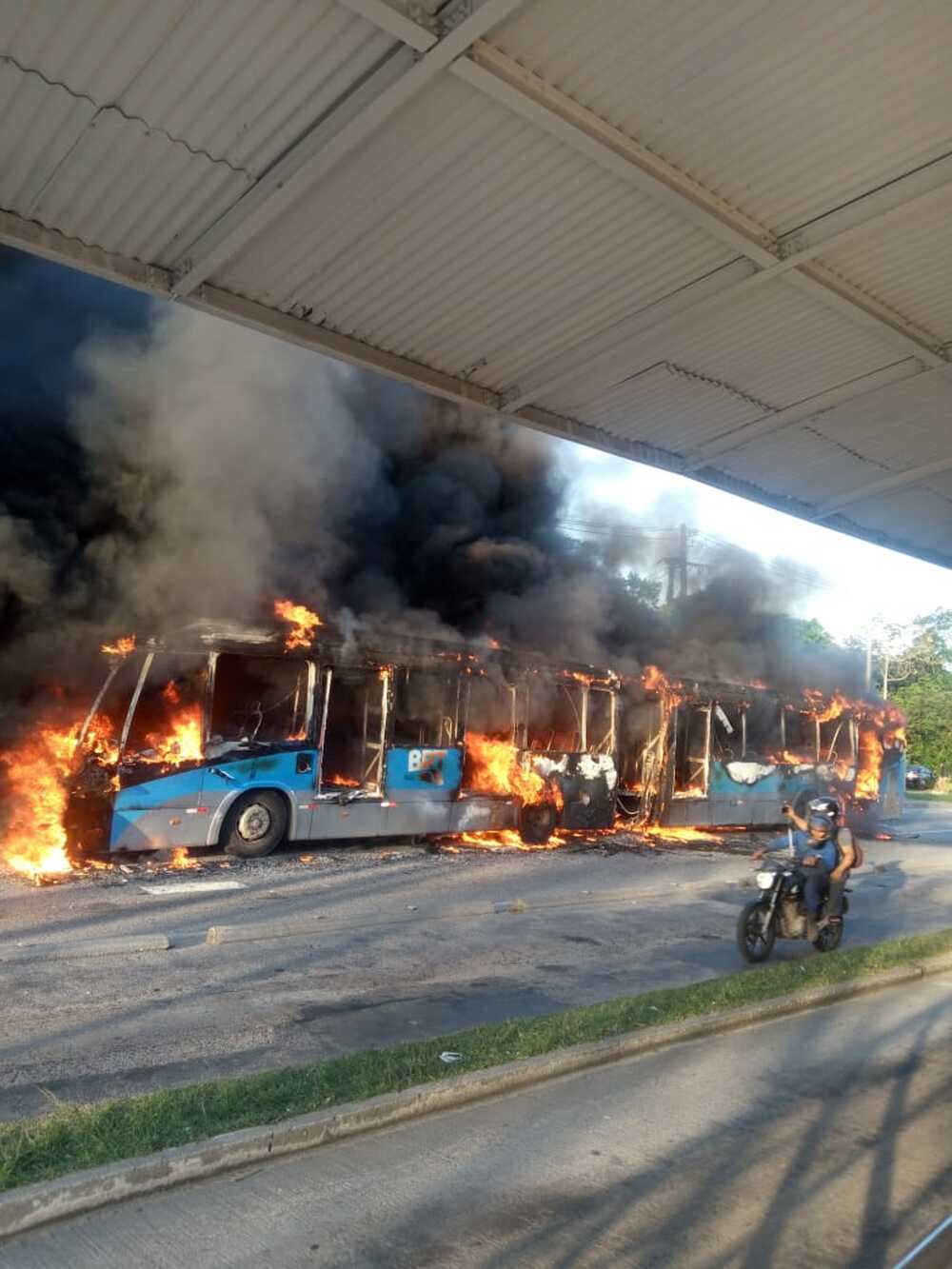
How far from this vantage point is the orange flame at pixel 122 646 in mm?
9648

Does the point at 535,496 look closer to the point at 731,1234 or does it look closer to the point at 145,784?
the point at 145,784

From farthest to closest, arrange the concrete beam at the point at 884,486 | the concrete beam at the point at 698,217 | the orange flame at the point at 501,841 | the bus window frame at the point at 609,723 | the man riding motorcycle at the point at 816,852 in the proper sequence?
1. the bus window frame at the point at 609,723
2. the orange flame at the point at 501,841
3. the concrete beam at the point at 884,486
4. the man riding motorcycle at the point at 816,852
5. the concrete beam at the point at 698,217

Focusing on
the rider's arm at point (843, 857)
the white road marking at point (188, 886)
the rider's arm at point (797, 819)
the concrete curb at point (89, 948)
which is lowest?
the concrete curb at point (89, 948)

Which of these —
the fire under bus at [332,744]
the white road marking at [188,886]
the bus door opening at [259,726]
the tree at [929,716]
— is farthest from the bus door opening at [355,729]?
the tree at [929,716]

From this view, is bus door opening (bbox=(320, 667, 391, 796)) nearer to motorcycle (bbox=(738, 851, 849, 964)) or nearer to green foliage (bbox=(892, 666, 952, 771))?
motorcycle (bbox=(738, 851, 849, 964))

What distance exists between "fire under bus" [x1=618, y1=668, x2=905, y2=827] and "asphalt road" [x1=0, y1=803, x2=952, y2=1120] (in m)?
3.42

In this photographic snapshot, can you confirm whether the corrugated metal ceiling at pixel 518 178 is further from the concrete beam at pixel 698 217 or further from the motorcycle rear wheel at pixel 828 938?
the motorcycle rear wheel at pixel 828 938

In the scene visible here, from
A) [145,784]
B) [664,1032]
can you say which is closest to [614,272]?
[664,1032]

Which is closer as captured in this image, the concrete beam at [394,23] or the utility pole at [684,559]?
the concrete beam at [394,23]

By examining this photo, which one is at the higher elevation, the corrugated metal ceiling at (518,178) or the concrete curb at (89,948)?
the corrugated metal ceiling at (518,178)

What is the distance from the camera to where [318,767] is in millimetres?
10852

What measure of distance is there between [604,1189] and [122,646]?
306 inches

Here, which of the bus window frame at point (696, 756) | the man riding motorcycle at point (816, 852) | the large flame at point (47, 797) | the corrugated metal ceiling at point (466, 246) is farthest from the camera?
the bus window frame at point (696, 756)

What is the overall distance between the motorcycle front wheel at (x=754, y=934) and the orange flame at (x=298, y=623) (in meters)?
5.97
